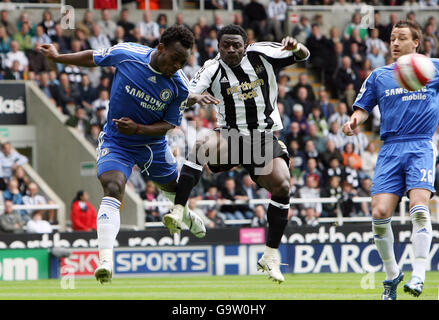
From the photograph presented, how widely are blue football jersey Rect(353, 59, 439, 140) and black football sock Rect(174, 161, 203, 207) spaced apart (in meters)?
2.20

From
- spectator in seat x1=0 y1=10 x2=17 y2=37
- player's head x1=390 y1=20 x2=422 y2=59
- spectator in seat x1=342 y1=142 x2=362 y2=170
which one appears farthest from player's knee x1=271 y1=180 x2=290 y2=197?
spectator in seat x1=0 y1=10 x2=17 y2=37

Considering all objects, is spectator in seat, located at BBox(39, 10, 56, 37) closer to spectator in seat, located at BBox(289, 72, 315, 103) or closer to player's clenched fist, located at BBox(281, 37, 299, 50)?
spectator in seat, located at BBox(289, 72, 315, 103)

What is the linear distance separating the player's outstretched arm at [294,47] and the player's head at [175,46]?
3.48ft

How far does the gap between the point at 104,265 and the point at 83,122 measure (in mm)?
13193

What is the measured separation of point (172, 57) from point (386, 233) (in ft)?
9.36

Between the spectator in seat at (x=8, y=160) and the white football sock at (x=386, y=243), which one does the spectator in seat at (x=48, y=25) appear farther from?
the white football sock at (x=386, y=243)

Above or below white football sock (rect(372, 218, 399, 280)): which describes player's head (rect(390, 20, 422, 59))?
above

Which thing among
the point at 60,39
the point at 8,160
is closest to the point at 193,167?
the point at 8,160

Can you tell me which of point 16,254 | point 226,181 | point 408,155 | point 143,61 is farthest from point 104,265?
point 226,181

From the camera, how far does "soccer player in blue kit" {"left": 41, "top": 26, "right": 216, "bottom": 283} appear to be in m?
9.41

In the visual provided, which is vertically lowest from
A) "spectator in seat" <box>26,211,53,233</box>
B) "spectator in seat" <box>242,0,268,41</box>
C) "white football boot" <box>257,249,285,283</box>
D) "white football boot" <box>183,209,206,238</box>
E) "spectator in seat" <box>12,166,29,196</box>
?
"white football boot" <box>257,249,285,283</box>

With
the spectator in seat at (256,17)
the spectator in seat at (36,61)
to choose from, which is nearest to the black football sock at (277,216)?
the spectator in seat at (36,61)

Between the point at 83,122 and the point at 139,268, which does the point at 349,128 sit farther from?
the point at 83,122

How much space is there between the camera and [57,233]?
1758cm
